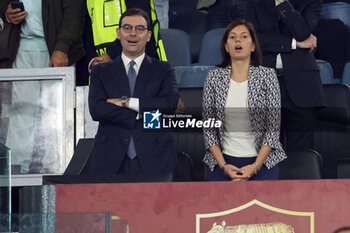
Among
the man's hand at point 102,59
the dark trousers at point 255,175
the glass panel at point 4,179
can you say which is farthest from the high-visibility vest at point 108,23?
the glass panel at point 4,179

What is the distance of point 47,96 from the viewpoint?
4.07 meters

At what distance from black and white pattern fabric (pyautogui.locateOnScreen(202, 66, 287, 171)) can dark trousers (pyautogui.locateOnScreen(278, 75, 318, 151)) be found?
43 cm

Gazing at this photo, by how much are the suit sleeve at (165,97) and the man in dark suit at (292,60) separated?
556mm

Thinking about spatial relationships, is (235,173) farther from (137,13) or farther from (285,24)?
(285,24)

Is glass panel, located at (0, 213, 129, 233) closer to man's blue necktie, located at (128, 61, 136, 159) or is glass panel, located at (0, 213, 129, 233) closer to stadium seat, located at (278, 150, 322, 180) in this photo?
man's blue necktie, located at (128, 61, 136, 159)

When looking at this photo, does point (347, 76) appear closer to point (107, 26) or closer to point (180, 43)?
point (180, 43)

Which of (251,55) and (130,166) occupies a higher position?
(251,55)

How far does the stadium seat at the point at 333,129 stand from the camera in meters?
3.92

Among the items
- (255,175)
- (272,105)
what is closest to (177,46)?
(272,105)

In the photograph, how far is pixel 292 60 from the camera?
3.89m

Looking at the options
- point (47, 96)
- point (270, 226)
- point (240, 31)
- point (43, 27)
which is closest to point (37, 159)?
point (47, 96)

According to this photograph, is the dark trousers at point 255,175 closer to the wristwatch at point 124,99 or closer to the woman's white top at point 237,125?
the woman's white top at point 237,125

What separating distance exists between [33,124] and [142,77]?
2.74 ft

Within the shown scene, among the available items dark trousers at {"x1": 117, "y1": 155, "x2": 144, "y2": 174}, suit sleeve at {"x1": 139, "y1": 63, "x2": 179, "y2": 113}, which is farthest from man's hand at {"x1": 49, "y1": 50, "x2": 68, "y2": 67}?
dark trousers at {"x1": 117, "y1": 155, "x2": 144, "y2": 174}
